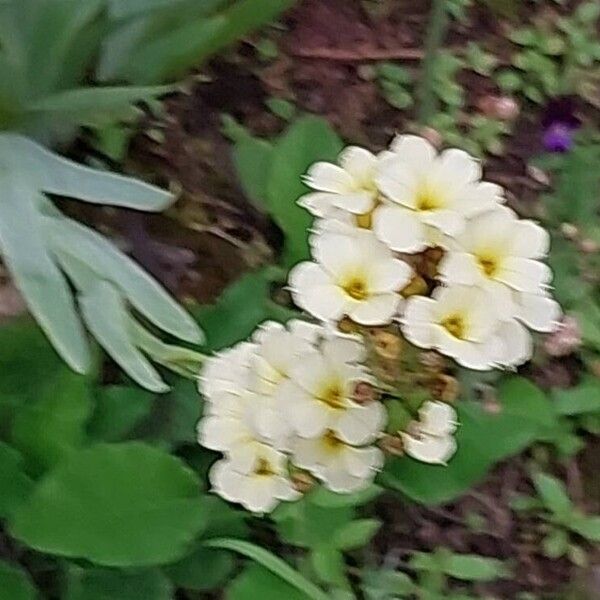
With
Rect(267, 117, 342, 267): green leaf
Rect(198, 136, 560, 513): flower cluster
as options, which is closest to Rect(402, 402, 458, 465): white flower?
Rect(198, 136, 560, 513): flower cluster

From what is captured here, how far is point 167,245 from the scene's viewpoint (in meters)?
1.36

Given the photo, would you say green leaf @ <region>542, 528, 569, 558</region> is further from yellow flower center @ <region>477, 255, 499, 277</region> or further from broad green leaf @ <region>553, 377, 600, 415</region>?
yellow flower center @ <region>477, 255, 499, 277</region>

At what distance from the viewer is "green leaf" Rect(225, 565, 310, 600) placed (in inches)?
43.3

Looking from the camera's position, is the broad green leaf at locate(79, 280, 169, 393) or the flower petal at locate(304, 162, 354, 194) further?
the broad green leaf at locate(79, 280, 169, 393)

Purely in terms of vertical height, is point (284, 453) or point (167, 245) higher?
point (284, 453)

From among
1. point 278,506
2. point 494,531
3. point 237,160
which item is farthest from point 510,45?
point 278,506

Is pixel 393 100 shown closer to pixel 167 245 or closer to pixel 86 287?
pixel 167 245

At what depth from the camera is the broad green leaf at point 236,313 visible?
118cm

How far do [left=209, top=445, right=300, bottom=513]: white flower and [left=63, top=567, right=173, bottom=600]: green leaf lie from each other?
0.22m

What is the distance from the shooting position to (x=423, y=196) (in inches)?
33.0

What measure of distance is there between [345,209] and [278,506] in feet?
1.17

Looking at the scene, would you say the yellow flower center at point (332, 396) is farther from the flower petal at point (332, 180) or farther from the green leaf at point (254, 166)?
the green leaf at point (254, 166)

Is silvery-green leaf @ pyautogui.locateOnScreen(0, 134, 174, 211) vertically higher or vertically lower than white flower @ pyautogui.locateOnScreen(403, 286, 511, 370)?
lower

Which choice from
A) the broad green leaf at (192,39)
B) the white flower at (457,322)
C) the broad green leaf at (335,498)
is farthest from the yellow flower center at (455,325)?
the broad green leaf at (192,39)
